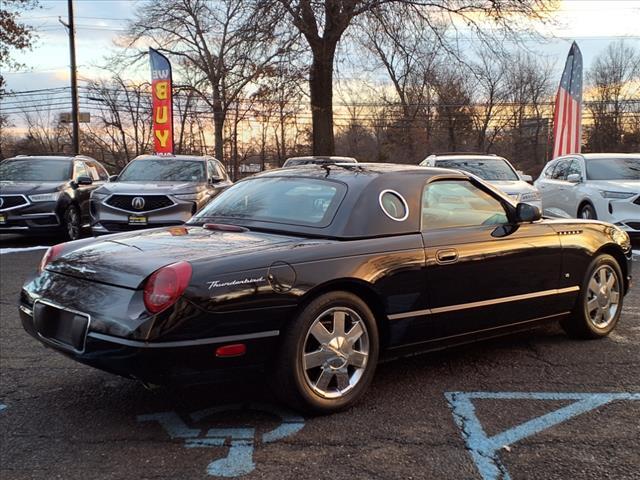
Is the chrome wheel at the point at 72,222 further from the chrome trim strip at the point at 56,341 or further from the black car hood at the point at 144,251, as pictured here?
the chrome trim strip at the point at 56,341

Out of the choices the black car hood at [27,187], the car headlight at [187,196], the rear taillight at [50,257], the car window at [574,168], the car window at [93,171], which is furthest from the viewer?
the car window at [93,171]

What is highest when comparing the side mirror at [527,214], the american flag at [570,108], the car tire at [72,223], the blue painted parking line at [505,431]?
the american flag at [570,108]

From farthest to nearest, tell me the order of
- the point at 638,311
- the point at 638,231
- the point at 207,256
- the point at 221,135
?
the point at 221,135 → the point at 638,231 → the point at 638,311 → the point at 207,256

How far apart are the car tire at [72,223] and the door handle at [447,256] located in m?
9.36

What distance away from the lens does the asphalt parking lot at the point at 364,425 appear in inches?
114

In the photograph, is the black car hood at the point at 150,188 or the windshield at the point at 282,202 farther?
the black car hood at the point at 150,188

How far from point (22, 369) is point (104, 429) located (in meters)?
1.40

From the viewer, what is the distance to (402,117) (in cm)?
4856

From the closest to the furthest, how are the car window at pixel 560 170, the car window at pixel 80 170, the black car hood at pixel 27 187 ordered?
the black car hood at pixel 27 187, the car window at pixel 560 170, the car window at pixel 80 170

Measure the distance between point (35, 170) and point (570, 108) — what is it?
53.6 feet

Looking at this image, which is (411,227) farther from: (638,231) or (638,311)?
(638,231)

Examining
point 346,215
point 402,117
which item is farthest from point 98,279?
point 402,117

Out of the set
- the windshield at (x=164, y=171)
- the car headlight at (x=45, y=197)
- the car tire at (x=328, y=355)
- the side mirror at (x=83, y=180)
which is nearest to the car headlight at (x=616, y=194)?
the windshield at (x=164, y=171)

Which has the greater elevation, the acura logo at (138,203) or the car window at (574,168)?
the car window at (574,168)
